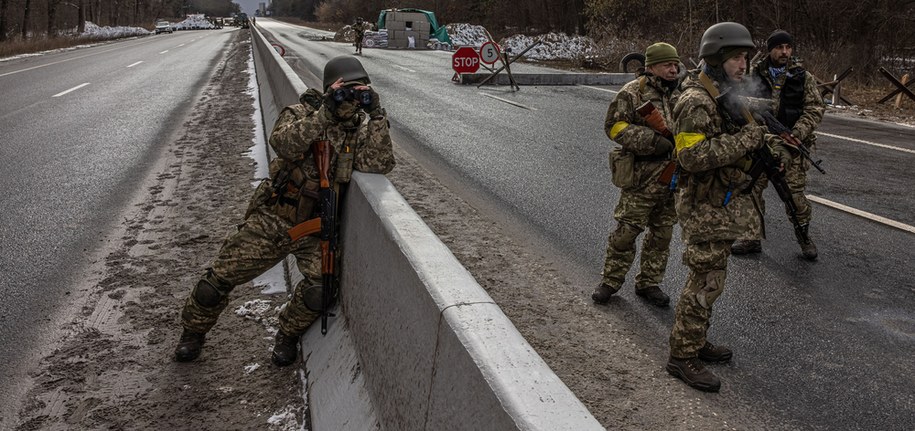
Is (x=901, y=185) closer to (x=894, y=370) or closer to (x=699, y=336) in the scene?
(x=894, y=370)

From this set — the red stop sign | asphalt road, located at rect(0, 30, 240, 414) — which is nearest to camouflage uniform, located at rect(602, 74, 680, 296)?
asphalt road, located at rect(0, 30, 240, 414)

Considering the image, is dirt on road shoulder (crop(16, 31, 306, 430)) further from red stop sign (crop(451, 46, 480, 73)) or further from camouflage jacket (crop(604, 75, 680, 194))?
red stop sign (crop(451, 46, 480, 73))

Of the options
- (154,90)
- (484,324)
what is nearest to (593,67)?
(154,90)

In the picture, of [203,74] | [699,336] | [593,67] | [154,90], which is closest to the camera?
[699,336]

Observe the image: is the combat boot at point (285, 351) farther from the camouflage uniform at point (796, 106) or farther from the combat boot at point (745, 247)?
the camouflage uniform at point (796, 106)

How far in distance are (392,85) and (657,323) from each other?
15133 mm

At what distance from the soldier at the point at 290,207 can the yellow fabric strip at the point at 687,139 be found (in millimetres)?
1502

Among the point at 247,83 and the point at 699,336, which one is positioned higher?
the point at 247,83

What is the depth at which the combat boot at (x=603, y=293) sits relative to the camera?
4730 millimetres

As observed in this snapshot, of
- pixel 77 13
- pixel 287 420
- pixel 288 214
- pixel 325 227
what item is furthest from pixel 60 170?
pixel 77 13

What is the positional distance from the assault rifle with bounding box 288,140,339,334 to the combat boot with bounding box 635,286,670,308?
7.41 feet

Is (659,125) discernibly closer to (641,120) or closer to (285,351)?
(641,120)

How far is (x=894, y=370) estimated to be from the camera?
3865 mm

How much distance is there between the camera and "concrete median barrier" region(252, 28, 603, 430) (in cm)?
168
